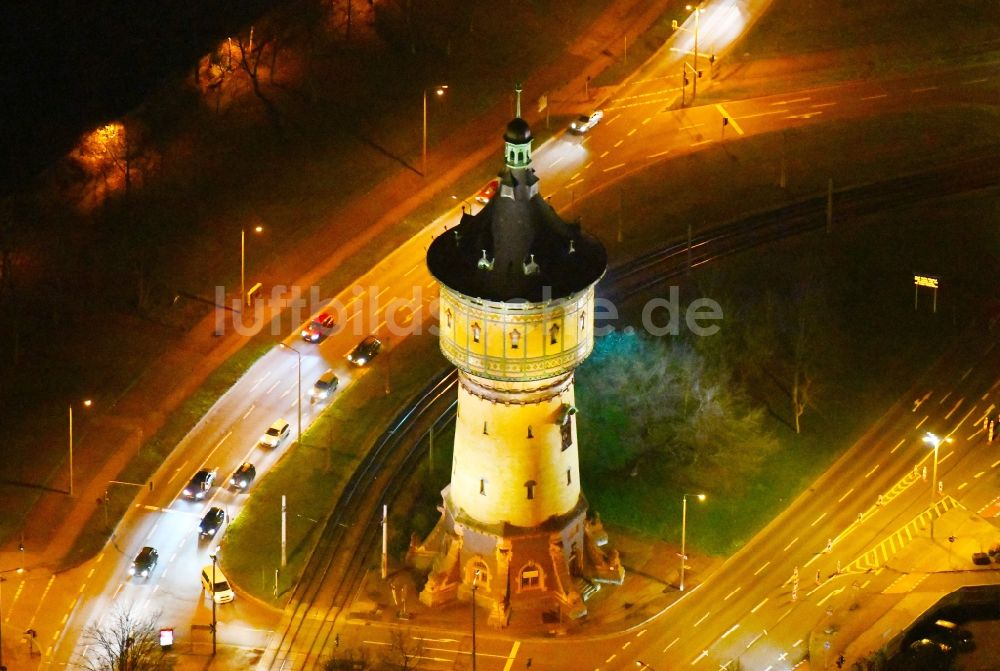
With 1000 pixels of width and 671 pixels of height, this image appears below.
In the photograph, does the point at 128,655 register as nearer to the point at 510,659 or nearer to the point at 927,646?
the point at 510,659

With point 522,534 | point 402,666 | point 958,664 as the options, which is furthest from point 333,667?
point 958,664

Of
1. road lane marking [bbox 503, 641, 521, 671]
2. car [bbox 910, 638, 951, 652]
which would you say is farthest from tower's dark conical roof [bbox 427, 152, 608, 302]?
car [bbox 910, 638, 951, 652]

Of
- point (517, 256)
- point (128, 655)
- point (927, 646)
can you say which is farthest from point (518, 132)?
point (927, 646)

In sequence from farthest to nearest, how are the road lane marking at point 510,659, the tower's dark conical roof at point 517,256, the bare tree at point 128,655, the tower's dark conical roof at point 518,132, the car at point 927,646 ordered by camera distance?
1. the road lane marking at point 510,659
2. the car at point 927,646
3. the bare tree at point 128,655
4. the tower's dark conical roof at point 517,256
5. the tower's dark conical roof at point 518,132

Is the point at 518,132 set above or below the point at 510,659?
above

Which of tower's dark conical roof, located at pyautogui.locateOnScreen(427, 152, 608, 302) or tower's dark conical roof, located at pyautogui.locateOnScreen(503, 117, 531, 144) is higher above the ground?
tower's dark conical roof, located at pyautogui.locateOnScreen(503, 117, 531, 144)

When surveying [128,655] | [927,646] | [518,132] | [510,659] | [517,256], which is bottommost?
[927,646]

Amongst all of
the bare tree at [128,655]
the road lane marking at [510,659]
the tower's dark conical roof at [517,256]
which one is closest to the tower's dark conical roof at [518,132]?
the tower's dark conical roof at [517,256]

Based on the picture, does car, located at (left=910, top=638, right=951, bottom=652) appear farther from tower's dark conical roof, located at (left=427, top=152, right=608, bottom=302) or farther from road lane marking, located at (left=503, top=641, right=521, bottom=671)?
tower's dark conical roof, located at (left=427, top=152, right=608, bottom=302)

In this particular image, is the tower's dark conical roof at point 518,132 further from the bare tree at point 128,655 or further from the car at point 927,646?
the car at point 927,646

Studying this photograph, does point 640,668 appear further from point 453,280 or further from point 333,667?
point 453,280

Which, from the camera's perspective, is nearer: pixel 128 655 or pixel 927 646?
pixel 927 646
